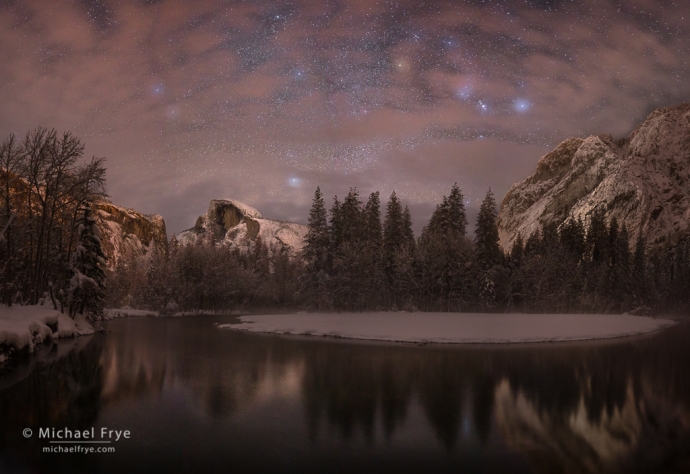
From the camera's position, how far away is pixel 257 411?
39.1 feet

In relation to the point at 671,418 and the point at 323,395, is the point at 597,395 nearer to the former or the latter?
the point at 671,418

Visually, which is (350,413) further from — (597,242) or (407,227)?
(597,242)

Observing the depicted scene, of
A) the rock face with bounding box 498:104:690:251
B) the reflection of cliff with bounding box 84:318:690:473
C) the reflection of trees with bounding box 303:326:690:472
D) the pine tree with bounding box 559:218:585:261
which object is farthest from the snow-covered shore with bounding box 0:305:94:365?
the rock face with bounding box 498:104:690:251

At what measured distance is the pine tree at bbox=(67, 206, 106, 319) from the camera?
34.2 meters

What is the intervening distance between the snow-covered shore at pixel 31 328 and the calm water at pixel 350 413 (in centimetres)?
138

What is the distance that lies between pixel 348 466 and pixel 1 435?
7906mm

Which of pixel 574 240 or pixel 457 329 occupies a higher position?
pixel 574 240

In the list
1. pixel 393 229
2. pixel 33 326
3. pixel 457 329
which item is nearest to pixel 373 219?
pixel 393 229

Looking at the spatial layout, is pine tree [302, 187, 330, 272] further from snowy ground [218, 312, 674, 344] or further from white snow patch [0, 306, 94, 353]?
white snow patch [0, 306, 94, 353]

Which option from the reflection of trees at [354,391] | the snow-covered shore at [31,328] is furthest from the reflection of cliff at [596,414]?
the snow-covered shore at [31,328]

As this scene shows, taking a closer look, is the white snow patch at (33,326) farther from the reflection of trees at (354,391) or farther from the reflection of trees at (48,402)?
the reflection of trees at (354,391)

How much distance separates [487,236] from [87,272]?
171 ft

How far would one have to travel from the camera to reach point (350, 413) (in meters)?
11.8

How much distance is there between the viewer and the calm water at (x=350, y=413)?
8.47 m
